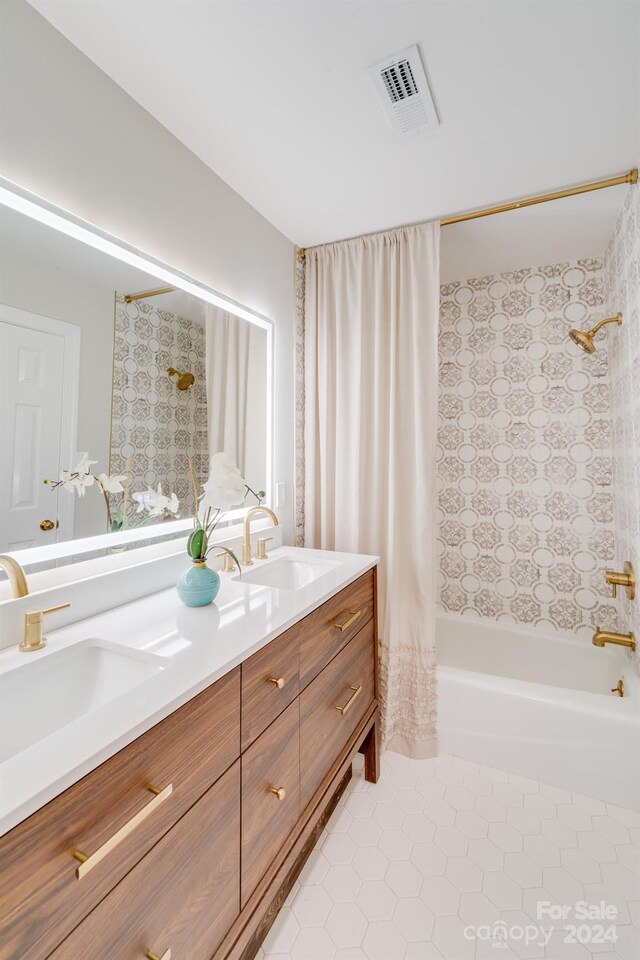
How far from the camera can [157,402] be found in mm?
1491

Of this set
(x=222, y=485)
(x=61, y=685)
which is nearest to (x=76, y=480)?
(x=222, y=485)

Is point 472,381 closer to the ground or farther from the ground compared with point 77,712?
farther from the ground

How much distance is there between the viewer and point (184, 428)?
5.22ft

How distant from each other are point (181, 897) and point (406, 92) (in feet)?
6.91

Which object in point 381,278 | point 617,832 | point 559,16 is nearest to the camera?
point 559,16

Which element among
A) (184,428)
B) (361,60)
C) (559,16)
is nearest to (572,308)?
(559,16)

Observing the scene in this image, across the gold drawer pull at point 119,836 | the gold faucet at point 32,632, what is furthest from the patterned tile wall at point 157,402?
the gold drawer pull at point 119,836

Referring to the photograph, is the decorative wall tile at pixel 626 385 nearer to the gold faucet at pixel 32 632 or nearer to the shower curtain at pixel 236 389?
the shower curtain at pixel 236 389

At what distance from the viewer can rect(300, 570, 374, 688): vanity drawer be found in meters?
1.27

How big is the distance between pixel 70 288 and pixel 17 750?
1120 millimetres

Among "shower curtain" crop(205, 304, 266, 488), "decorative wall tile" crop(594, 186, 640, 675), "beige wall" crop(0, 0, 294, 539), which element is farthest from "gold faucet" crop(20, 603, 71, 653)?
"decorative wall tile" crop(594, 186, 640, 675)

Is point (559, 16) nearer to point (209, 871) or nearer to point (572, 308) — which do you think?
point (572, 308)

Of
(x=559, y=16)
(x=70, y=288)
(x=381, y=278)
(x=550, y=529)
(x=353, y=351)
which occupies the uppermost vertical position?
(x=559, y=16)

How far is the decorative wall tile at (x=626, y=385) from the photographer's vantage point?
69.0 inches
